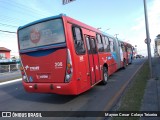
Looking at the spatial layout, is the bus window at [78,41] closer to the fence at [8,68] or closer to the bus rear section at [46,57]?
the bus rear section at [46,57]

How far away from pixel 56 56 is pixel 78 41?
3.63ft

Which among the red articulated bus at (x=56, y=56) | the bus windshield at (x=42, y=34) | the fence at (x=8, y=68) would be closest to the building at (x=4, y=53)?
the fence at (x=8, y=68)

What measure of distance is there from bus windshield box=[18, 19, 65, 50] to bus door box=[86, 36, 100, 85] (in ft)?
6.08

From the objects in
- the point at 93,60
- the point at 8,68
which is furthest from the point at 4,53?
the point at 93,60

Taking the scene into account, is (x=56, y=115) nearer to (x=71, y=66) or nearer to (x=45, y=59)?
(x=71, y=66)

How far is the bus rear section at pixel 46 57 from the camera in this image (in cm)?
709

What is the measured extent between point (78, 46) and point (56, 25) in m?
1.14

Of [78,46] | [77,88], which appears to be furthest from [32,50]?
[77,88]

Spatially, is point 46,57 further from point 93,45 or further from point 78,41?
point 93,45

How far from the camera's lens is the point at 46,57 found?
7469 mm

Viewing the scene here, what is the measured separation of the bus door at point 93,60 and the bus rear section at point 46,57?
5.53ft

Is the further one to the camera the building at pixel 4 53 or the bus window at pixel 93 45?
the building at pixel 4 53

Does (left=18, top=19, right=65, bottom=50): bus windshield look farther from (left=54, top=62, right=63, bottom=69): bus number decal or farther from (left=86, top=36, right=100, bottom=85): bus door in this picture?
(left=86, top=36, right=100, bottom=85): bus door

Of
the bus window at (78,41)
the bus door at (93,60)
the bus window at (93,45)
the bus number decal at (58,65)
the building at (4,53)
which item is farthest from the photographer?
the building at (4,53)
